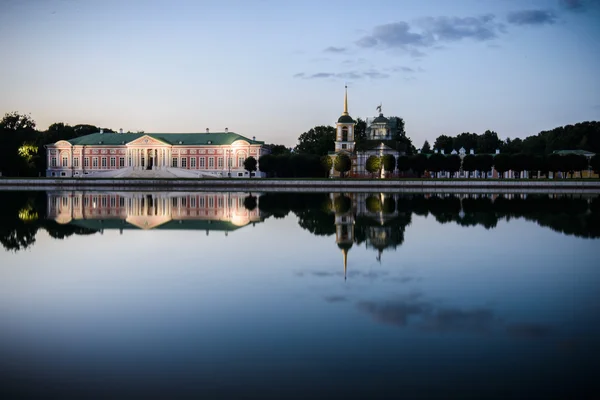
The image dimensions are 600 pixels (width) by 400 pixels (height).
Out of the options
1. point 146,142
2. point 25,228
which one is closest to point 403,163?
point 146,142

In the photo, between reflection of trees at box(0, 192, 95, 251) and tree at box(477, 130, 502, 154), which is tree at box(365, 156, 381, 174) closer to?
tree at box(477, 130, 502, 154)

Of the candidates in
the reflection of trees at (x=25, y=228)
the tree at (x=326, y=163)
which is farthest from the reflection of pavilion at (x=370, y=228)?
the tree at (x=326, y=163)

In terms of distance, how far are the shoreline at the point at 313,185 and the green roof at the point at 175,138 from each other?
1912 centimetres

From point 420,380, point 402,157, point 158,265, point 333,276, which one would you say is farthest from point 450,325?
point 402,157

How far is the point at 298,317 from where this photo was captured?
8.70m

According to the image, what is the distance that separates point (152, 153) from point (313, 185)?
Answer: 107 ft

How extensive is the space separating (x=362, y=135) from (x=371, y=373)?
97527 mm

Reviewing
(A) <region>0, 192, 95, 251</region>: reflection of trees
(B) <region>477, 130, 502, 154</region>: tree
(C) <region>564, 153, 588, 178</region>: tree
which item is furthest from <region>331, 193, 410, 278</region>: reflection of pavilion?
(B) <region>477, 130, 502, 154</region>: tree

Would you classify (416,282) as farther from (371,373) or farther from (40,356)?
(40,356)

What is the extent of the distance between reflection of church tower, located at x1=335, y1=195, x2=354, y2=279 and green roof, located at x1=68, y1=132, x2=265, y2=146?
55.4 metres

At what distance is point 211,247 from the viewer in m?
16.6

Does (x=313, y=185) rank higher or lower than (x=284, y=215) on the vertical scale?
higher

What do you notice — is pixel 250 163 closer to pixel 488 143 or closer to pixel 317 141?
pixel 317 141

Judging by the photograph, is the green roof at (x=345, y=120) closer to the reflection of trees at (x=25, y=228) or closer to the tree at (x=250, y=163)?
the tree at (x=250, y=163)
